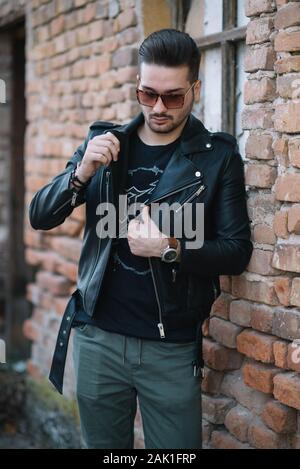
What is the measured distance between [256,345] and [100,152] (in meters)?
0.99

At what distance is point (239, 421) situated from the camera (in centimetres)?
308

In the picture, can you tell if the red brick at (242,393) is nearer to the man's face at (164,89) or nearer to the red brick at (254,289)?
the red brick at (254,289)

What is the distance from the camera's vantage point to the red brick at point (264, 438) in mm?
2852

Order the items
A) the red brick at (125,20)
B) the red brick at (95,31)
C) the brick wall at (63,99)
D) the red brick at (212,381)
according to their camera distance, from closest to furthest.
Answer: the red brick at (212,381) → the red brick at (125,20) → the brick wall at (63,99) → the red brick at (95,31)

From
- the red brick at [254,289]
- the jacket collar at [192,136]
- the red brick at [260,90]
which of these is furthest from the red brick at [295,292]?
the red brick at [260,90]

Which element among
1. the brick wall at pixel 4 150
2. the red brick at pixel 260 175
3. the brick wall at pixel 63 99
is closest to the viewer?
the red brick at pixel 260 175

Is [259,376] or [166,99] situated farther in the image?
[259,376]

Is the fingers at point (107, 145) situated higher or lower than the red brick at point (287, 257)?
higher

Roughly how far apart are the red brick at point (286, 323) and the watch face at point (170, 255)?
49cm

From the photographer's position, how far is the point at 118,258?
2.85m

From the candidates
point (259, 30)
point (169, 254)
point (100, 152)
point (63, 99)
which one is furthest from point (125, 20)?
point (169, 254)

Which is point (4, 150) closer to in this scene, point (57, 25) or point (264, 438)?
point (57, 25)

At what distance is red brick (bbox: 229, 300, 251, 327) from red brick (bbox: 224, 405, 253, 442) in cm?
39

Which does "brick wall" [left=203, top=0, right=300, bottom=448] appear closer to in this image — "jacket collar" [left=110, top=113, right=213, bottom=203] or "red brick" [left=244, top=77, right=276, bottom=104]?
"red brick" [left=244, top=77, right=276, bottom=104]
